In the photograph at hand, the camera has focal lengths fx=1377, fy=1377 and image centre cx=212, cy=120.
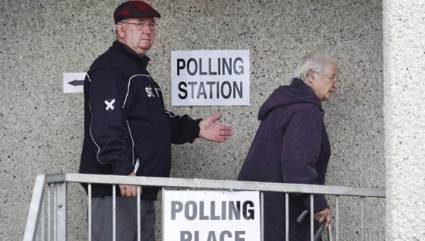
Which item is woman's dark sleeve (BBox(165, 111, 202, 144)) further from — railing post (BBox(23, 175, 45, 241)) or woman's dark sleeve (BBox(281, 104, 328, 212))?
railing post (BBox(23, 175, 45, 241))

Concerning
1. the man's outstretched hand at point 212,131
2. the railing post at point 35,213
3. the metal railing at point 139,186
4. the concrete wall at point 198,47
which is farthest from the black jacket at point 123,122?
the railing post at point 35,213

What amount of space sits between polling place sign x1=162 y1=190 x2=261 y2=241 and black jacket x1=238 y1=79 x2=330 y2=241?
Result: 59 cm

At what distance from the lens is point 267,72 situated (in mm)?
8445

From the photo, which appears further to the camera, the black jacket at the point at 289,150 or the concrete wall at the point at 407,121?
the black jacket at the point at 289,150

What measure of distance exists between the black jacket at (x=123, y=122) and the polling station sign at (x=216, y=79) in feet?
2.52

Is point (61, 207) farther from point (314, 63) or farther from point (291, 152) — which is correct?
point (314, 63)

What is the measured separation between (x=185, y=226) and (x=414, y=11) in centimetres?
147

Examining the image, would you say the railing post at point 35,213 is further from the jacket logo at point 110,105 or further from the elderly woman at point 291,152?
the elderly woman at point 291,152

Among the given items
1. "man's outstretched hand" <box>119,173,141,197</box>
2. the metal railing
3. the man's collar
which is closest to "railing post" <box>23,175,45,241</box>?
the metal railing

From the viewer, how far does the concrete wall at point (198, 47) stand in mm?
8398

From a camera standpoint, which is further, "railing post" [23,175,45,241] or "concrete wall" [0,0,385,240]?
"concrete wall" [0,0,385,240]

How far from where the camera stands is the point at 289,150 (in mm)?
7070

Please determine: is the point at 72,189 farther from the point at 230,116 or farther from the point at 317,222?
the point at 317,222

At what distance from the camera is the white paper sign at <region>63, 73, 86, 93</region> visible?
8523 mm
